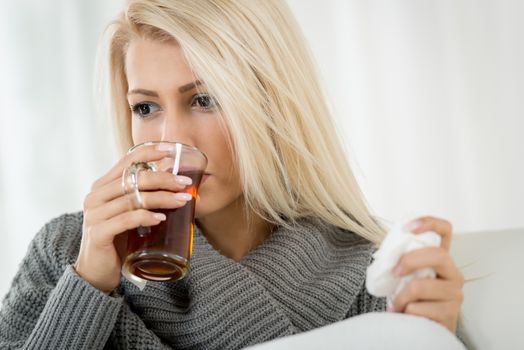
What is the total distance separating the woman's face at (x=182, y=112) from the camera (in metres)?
1.42

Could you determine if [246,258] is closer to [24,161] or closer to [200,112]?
[200,112]

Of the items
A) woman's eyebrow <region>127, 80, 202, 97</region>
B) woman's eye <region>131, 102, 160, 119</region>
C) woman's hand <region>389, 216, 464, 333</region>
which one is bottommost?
woman's hand <region>389, 216, 464, 333</region>

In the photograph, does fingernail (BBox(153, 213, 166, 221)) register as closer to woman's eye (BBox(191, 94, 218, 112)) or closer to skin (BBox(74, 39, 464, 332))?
skin (BBox(74, 39, 464, 332))

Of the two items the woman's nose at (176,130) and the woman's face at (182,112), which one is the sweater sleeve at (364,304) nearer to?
the woman's face at (182,112)

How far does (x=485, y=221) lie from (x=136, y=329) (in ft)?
5.74

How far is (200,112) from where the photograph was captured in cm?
145

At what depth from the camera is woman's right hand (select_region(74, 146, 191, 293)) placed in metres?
1.12

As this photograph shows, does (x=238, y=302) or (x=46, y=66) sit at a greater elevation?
(x=46, y=66)

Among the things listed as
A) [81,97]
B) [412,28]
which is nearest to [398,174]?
[412,28]

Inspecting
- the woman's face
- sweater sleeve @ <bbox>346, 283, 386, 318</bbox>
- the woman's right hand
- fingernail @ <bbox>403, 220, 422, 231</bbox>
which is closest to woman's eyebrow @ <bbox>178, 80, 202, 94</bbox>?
the woman's face

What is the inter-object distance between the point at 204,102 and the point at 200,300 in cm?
37

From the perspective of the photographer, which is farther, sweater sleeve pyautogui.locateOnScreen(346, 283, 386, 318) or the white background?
the white background

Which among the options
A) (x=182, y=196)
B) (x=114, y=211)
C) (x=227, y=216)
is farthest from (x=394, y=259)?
(x=227, y=216)

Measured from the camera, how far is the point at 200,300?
1.42 meters
